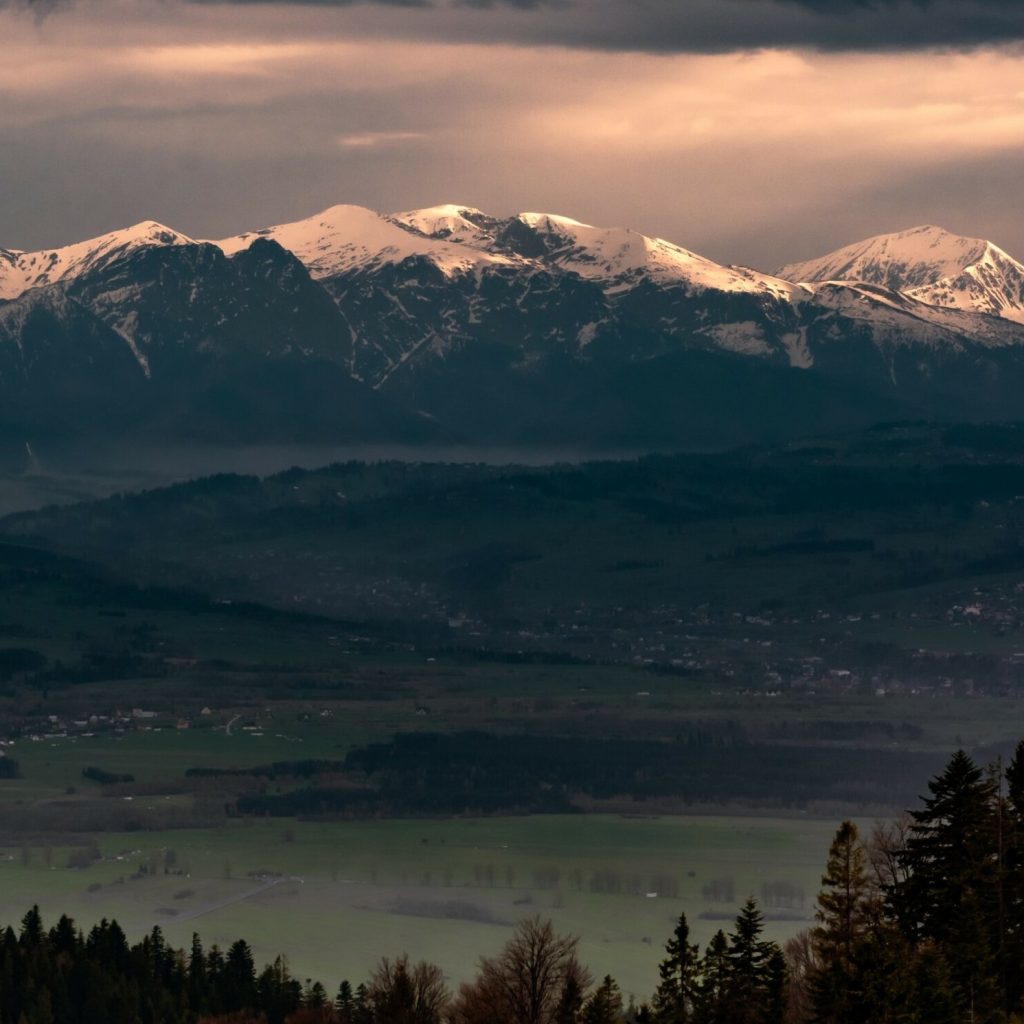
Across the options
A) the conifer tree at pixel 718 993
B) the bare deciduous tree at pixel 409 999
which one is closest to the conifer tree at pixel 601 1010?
the conifer tree at pixel 718 993

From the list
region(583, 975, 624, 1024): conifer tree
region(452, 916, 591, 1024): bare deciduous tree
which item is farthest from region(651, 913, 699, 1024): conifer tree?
region(452, 916, 591, 1024): bare deciduous tree

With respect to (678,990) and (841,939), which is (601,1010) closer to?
(678,990)

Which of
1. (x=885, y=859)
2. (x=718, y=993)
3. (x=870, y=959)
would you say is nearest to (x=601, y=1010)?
(x=718, y=993)

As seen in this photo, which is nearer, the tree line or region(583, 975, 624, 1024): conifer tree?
the tree line

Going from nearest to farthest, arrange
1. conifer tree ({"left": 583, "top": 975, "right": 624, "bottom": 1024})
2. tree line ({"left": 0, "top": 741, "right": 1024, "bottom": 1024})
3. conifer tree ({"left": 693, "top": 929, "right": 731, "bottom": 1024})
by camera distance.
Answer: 1. tree line ({"left": 0, "top": 741, "right": 1024, "bottom": 1024})
2. conifer tree ({"left": 693, "top": 929, "right": 731, "bottom": 1024})
3. conifer tree ({"left": 583, "top": 975, "right": 624, "bottom": 1024})

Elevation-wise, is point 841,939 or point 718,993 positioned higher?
A: point 841,939

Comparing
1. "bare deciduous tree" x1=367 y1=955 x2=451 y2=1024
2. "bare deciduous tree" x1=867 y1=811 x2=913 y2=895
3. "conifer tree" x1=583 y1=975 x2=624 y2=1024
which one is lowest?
"conifer tree" x1=583 y1=975 x2=624 y2=1024

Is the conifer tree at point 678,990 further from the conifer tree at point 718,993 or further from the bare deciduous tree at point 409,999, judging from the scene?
the bare deciduous tree at point 409,999

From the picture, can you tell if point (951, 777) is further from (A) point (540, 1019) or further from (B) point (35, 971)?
(B) point (35, 971)

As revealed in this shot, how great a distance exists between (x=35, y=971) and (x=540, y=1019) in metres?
63.4

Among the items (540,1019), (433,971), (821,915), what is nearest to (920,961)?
(821,915)

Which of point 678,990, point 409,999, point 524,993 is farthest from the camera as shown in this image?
point 409,999

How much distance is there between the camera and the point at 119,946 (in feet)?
652

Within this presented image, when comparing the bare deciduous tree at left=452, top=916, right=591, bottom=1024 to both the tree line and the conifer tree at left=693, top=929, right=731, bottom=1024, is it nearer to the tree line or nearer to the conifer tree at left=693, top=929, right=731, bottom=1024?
the tree line
